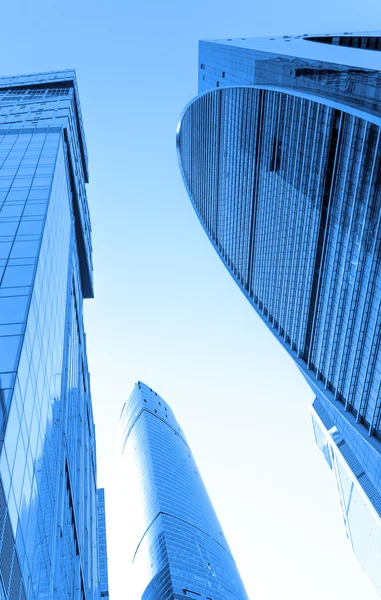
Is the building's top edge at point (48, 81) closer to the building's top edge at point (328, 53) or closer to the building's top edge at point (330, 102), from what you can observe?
the building's top edge at point (328, 53)

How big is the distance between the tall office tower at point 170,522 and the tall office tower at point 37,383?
210ft

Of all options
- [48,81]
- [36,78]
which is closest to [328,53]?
[48,81]

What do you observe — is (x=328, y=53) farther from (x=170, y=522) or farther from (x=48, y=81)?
(x=170, y=522)

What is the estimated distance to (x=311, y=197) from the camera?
55625 millimetres

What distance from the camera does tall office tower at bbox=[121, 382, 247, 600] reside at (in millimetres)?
118688

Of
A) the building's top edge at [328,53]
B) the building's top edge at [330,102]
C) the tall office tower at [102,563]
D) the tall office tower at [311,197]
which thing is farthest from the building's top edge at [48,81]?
the tall office tower at [102,563]

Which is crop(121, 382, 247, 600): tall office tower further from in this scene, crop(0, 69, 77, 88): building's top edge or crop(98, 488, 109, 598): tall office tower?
crop(0, 69, 77, 88): building's top edge

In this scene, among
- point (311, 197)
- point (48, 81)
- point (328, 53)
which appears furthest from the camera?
point (48, 81)

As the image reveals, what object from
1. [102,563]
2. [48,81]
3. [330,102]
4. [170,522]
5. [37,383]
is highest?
[330,102]

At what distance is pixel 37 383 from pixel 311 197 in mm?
35589

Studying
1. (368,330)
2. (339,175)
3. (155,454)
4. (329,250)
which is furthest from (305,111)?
(155,454)

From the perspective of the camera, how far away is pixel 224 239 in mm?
94812

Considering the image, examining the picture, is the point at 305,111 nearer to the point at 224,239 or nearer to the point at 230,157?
the point at 230,157

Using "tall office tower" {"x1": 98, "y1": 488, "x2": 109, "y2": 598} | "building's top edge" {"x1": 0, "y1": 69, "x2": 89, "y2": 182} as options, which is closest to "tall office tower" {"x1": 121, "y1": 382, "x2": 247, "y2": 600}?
"tall office tower" {"x1": 98, "y1": 488, "x2": 109, "y2": 598}
